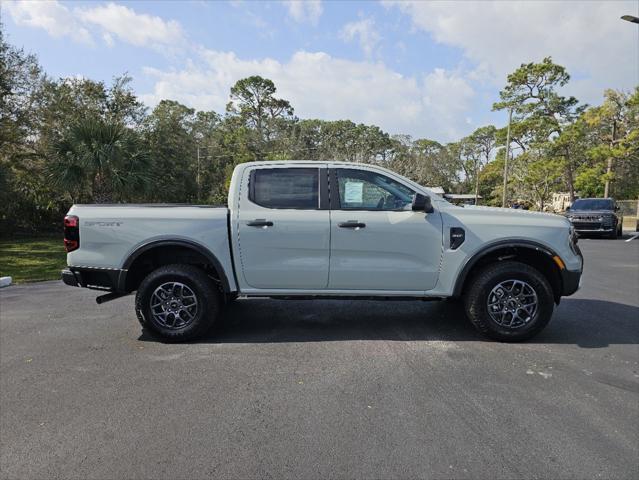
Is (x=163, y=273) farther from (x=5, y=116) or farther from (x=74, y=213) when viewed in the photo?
(x=5, y=116)

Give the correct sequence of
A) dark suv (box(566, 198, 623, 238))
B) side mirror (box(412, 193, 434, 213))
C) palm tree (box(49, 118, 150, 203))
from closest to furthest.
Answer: side mirror (box(412, 193, 434, 213))
palm tree (box(49, 118, 150, 203))
dark suv (box(566, 198, 623, 238))

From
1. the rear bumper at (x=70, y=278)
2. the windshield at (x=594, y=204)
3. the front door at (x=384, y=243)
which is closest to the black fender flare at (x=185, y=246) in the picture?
the rear bumper at (x=70, y=278)

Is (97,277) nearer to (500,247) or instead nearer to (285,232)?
(285,232)

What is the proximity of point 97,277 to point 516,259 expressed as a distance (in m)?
4.50

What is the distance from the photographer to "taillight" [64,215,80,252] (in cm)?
454

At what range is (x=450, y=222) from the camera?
4523mm

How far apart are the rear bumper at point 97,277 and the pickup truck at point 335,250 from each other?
1cm

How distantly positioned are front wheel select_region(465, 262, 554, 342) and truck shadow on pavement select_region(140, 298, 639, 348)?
0.75ft

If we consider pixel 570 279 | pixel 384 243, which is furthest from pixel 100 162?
pixel 570 279

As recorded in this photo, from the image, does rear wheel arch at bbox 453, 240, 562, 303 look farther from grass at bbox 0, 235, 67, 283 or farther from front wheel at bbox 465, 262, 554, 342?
grass at bbox 0, 235, 67, 283

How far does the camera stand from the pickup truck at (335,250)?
4.48 meters

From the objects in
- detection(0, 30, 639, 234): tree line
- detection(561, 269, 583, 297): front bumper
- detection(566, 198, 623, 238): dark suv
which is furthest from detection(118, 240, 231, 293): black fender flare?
detection(566, 198, 623, 238): dark suv

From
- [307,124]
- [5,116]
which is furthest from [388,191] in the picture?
[307,124]

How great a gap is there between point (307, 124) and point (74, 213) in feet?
206
